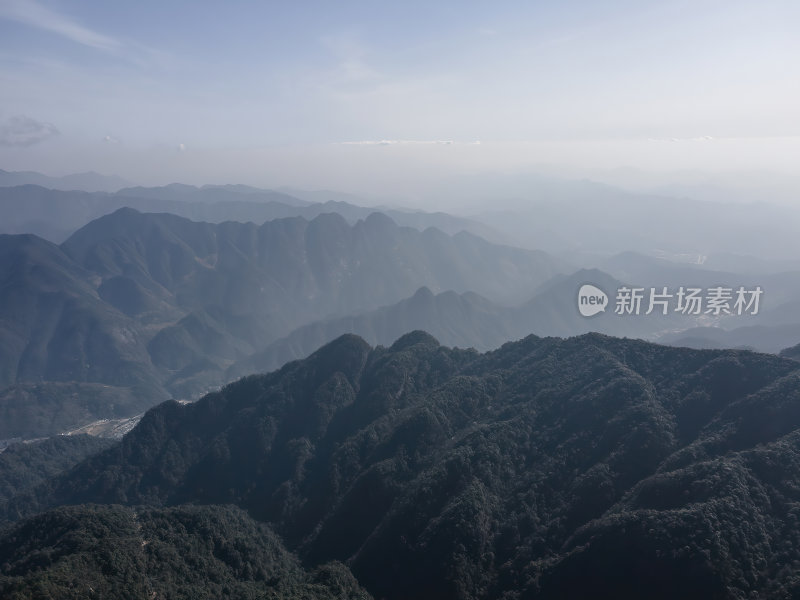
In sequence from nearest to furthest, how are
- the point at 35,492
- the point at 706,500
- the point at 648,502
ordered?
the point at 706,500
the point at 648,502
the point at 35,492

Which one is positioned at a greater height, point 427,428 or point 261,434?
point 427,428

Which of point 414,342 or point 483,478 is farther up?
point 414,342

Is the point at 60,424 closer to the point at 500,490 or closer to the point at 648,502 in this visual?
the point at 500,490

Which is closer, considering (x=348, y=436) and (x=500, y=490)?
(x=500, y=490)

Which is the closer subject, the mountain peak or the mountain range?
the mountain range

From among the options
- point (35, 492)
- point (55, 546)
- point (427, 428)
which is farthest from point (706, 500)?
point (35, 492)

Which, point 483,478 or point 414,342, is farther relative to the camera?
point 414,342

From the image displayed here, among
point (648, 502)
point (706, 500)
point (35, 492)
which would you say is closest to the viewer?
point (706, 500)

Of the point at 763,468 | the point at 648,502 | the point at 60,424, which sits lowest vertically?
the point at 60,424

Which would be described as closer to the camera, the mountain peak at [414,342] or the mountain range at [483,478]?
the mountain range at [483,478]

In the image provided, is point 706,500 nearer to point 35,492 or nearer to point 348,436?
point 348,436
